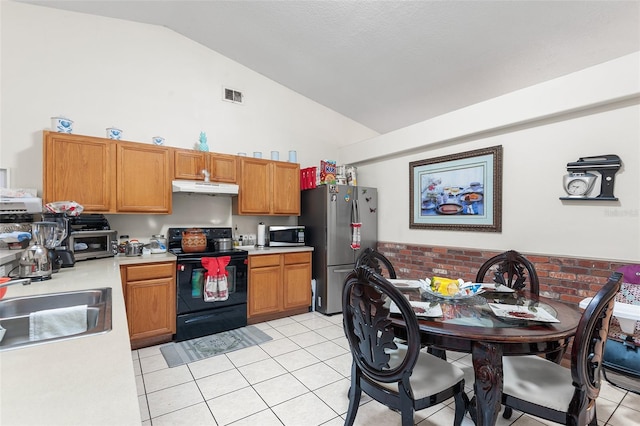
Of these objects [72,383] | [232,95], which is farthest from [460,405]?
[232,95]

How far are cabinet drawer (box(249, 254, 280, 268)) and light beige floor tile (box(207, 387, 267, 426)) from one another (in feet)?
5.06

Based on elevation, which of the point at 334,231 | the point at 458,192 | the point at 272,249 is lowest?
the point at 272,249

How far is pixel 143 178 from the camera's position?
3.12m

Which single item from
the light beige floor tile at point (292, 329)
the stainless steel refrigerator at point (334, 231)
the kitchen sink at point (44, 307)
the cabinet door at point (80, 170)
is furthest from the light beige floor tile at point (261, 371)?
the cabinet door at point (80, 170)

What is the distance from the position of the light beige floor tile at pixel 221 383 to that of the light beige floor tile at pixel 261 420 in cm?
36

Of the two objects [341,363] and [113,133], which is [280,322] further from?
[113,133]

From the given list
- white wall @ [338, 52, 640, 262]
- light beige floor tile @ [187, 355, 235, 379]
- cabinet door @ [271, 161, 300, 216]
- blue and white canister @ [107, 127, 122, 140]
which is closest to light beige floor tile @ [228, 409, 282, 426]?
light beige floor tile @ [187, 355, 235, 379]

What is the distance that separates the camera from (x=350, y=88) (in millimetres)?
4090

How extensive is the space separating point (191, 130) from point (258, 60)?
1.30 m

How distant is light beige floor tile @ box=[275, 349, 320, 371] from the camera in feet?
8.53

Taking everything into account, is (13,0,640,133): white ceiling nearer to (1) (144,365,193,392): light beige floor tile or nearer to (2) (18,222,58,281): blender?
(2) (18,222,58,281): blender

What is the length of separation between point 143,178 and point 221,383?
2.19 m

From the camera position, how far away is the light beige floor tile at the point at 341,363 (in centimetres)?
250

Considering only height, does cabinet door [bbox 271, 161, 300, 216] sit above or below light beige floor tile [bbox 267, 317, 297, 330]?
above
